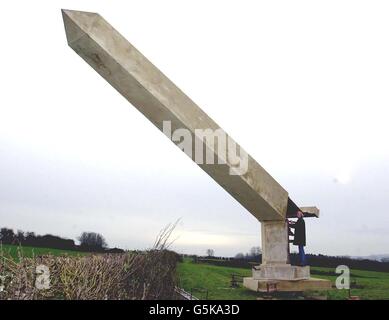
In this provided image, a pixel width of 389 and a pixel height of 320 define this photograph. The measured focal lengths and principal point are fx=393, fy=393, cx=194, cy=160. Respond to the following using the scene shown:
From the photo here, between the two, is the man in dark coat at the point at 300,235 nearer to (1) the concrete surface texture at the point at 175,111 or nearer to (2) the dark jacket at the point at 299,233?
(2) the dark jacket at the point at 299,233

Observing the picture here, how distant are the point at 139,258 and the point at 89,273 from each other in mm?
1389

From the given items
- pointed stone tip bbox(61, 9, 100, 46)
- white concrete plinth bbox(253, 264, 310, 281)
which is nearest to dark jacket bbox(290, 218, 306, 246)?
white concrete plinth bbox(253, 264, 310, 281)

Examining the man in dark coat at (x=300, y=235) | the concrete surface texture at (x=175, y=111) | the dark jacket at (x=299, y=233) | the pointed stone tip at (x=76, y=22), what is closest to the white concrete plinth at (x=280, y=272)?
the concrete surface texture at (x=175, y=111)

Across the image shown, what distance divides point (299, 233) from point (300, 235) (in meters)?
0.04

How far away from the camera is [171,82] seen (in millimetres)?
7070

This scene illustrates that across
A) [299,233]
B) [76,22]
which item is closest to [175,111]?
[76,22]

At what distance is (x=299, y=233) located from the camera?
788 centimetres

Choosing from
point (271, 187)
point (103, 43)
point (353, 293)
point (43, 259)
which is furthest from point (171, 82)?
point (353, 293)

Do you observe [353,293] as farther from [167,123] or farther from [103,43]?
[103,43]

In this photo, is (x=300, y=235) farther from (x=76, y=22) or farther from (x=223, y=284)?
(x=76, y=22)

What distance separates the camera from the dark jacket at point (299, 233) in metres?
7.85

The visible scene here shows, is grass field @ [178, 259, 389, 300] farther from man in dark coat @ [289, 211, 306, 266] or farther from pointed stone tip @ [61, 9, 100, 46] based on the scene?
pointed stone tip @ [61, 9, 100, 46]

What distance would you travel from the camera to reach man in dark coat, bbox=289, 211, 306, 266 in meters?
7.84

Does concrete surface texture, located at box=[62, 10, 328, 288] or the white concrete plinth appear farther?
the white concrete plinth
